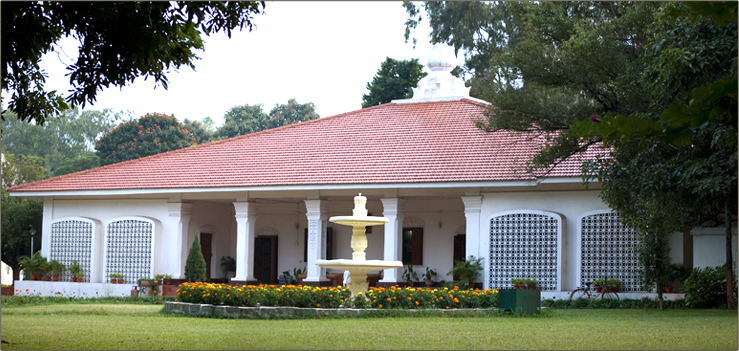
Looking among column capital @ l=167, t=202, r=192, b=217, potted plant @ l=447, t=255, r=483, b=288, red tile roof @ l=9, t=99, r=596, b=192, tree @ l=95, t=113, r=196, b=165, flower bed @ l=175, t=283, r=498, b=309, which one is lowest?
flower bed @ l=175, t=283, r=498, b=309

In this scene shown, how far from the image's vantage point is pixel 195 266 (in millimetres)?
20828

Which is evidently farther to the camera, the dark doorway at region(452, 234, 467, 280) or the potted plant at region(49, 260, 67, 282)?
the dark doorway at region(452, 234, 467, 280)

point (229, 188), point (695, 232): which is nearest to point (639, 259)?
point (695, 232)

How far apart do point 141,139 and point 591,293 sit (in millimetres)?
32285

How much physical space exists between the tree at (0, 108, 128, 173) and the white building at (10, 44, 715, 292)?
34185 millimetres

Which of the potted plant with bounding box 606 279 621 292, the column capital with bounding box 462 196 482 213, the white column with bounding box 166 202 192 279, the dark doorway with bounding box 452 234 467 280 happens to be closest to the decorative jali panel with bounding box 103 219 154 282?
the white column with bounding box 166 202 192 279

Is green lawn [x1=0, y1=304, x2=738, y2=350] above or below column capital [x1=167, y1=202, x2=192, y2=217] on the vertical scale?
below

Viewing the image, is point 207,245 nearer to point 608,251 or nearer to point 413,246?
point 413,246

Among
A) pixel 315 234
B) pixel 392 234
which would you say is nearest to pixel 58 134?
pixel 315 234

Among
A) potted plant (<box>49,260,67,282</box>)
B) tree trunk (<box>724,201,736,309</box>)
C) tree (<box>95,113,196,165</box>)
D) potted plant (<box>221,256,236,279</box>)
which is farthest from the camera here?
tree (<box>95,113,196,165</box>)

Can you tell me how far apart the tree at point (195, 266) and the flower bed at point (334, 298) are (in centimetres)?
700

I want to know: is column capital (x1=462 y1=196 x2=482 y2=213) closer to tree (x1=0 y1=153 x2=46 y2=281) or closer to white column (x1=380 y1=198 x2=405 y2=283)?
white column (x1=380 y1=198 x2=405 y2=283)

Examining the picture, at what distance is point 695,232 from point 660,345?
915 cm

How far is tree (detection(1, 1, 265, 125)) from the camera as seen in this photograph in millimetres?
8508
